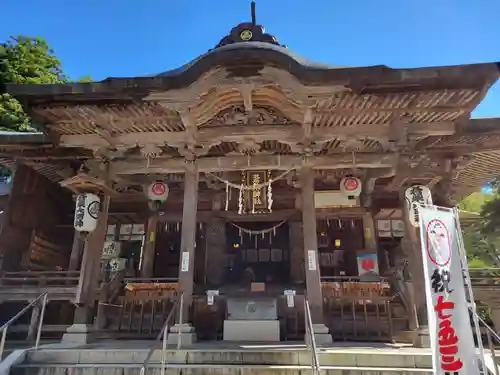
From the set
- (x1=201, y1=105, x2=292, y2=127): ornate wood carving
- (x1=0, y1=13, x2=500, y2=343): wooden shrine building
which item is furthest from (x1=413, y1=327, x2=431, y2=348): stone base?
(x1=201, y1=105, x2=292, y2=127): ornate wood carving

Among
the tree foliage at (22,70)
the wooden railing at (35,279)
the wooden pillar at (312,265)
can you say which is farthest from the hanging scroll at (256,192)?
the tree foliage at (22,70)

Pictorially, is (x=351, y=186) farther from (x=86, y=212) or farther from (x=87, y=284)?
(x=87, y=284)

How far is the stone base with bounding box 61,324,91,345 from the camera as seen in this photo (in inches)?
335

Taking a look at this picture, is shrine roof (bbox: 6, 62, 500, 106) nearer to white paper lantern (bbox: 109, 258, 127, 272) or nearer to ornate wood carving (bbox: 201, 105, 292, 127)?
ornate wood carving (bbox: 201, 105, 292, 127)

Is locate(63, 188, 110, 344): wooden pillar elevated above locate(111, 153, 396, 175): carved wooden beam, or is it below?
below

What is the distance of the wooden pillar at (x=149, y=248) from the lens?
13300 millimetres

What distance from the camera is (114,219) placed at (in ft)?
47.2

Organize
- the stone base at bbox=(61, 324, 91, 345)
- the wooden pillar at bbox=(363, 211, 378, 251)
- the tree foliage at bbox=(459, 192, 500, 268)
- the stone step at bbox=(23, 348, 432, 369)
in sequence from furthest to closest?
the tree foliage at bbox=(459, 192, 500, 268), the wooden pillar at bbox=(363, 211, 378, 251), the stone base at bbox=(61, 324, 91, 345), the stone step at bbox=(23, 348, 432, 369)

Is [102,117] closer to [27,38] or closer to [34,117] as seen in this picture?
[34,117]

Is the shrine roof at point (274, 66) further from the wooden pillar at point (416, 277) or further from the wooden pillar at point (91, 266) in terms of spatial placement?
the wooden pillar at point (91, 266)

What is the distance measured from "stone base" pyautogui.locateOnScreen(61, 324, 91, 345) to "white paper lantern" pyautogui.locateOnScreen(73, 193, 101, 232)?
2386 mm

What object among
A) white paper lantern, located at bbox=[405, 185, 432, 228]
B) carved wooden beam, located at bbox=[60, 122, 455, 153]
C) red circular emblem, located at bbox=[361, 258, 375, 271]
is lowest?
red circular emblem, located at bbox=[361, 258, 375, 271]

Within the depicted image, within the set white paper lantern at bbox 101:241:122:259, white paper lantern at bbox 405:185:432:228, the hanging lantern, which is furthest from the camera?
white paper lantern at bbox 101:241:122:259

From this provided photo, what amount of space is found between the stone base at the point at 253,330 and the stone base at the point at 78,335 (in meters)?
3.39
